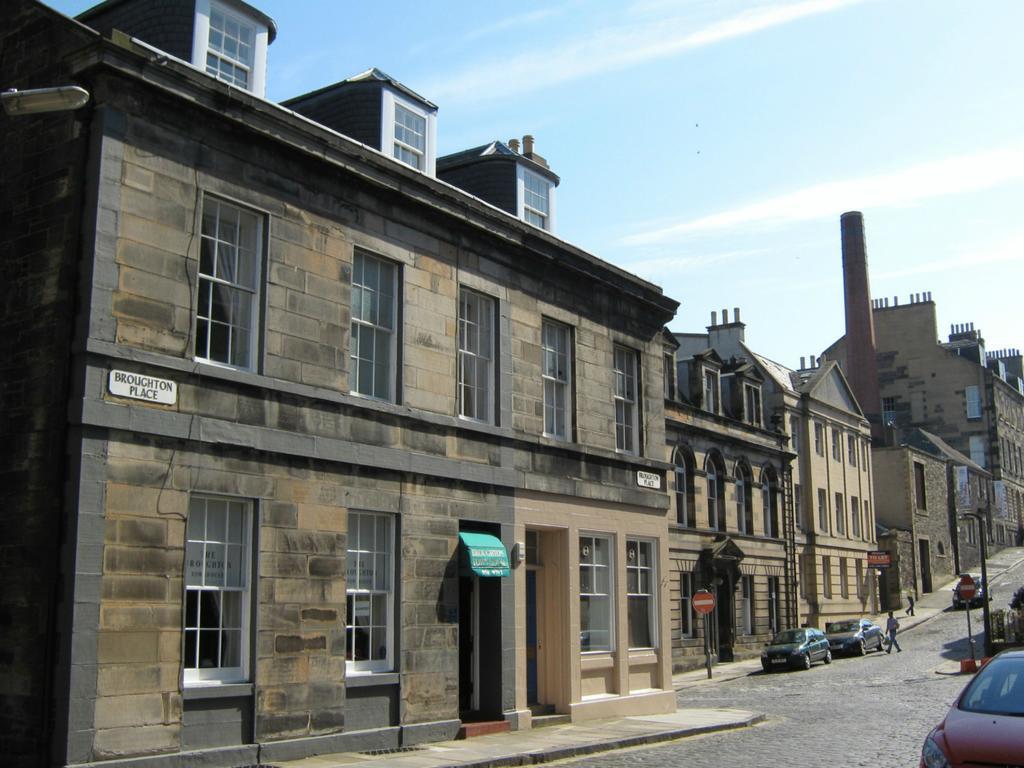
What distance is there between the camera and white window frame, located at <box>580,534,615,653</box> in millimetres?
20109

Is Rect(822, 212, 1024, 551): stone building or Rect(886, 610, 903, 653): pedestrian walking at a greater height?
Rect(822, 212, 1024, 551): stone building

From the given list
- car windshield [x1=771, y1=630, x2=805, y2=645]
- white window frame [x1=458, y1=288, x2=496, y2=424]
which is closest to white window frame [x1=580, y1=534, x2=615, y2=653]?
white window frame [x1=458, y1=288, x2=496, y2=424]

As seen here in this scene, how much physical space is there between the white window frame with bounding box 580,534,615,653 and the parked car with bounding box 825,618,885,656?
844 inches

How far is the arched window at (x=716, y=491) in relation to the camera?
39469mm

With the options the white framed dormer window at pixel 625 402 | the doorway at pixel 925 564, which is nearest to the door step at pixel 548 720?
the white framed dormer window at pixel 625 402

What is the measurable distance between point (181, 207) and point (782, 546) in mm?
35508

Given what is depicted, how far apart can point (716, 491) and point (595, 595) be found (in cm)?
2062

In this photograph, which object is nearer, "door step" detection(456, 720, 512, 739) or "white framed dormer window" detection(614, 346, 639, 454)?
"door step" detection(456, 720, 512, 739)

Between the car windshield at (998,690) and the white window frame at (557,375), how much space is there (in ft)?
33.7

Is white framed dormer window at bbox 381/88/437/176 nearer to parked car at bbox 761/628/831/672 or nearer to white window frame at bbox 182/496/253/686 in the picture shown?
white window frame at bbox 182/496/253/686

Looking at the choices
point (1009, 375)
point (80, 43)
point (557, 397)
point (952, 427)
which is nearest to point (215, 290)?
point (80, 43)

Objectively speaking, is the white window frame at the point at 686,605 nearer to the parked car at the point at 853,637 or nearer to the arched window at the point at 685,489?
the arched window at the point at 685,489

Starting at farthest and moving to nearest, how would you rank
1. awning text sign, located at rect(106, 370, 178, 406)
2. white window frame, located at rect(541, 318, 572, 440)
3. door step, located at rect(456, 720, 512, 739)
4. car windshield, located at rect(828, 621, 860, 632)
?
1. car windshield, located at rect(828, 621, 860, 632)
2. white window frame, located at rect(541, 318, 572, 440)
3. door step, located at rect(456, 720, 512, 739)
4. awning text sign, located at rect(106, 370, 178, 406)

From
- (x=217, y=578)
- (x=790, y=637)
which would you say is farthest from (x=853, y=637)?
(x=217, y=578)
